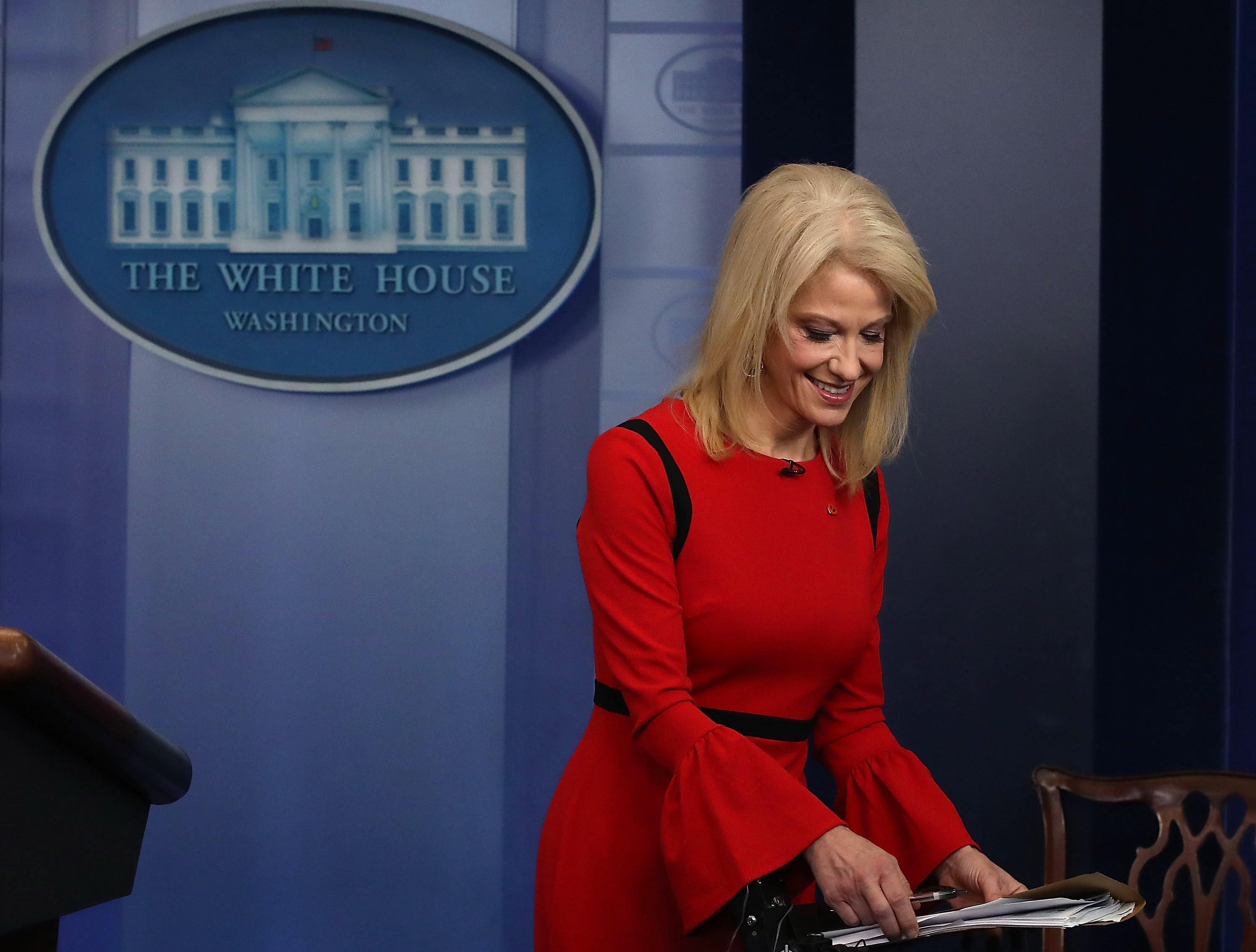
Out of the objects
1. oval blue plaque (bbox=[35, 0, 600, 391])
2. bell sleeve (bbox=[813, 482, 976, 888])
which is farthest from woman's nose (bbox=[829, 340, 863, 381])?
oval blue plaque (bbox=[35, 0, 600, 391])

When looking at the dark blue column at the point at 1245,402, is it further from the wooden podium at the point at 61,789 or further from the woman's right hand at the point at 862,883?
the wooden podium at the point at 61,789

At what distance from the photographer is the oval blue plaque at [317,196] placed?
8.45 feet

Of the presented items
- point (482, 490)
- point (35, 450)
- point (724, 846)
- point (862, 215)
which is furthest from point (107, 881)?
point (35, 450)

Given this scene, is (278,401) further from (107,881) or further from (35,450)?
(107,881)

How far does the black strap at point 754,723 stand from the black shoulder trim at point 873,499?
0.86 feet

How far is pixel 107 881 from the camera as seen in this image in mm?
1010

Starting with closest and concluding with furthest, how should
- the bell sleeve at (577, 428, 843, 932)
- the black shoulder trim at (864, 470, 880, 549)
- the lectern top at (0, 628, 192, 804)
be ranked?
the lectern top at (0, 628, 192, 804) → the bell sleeve at (577, 428, 843, 932) → the black shoulder trim at (864, 470, 880, 549)

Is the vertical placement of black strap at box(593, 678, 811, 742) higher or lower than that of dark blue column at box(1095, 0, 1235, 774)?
lower

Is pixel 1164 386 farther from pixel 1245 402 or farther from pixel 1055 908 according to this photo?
pixel 1055 908

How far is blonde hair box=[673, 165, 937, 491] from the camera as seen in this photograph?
135cm

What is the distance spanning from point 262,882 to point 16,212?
156cm

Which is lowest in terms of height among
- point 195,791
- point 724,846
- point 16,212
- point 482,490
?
point 195,791

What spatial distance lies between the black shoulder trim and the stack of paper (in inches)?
21.1

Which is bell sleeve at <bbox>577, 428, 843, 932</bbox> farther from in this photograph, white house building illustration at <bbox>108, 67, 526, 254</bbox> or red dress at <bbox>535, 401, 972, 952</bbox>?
white house building illustration at <bbox>108, 67, 526, 254</bbox>
